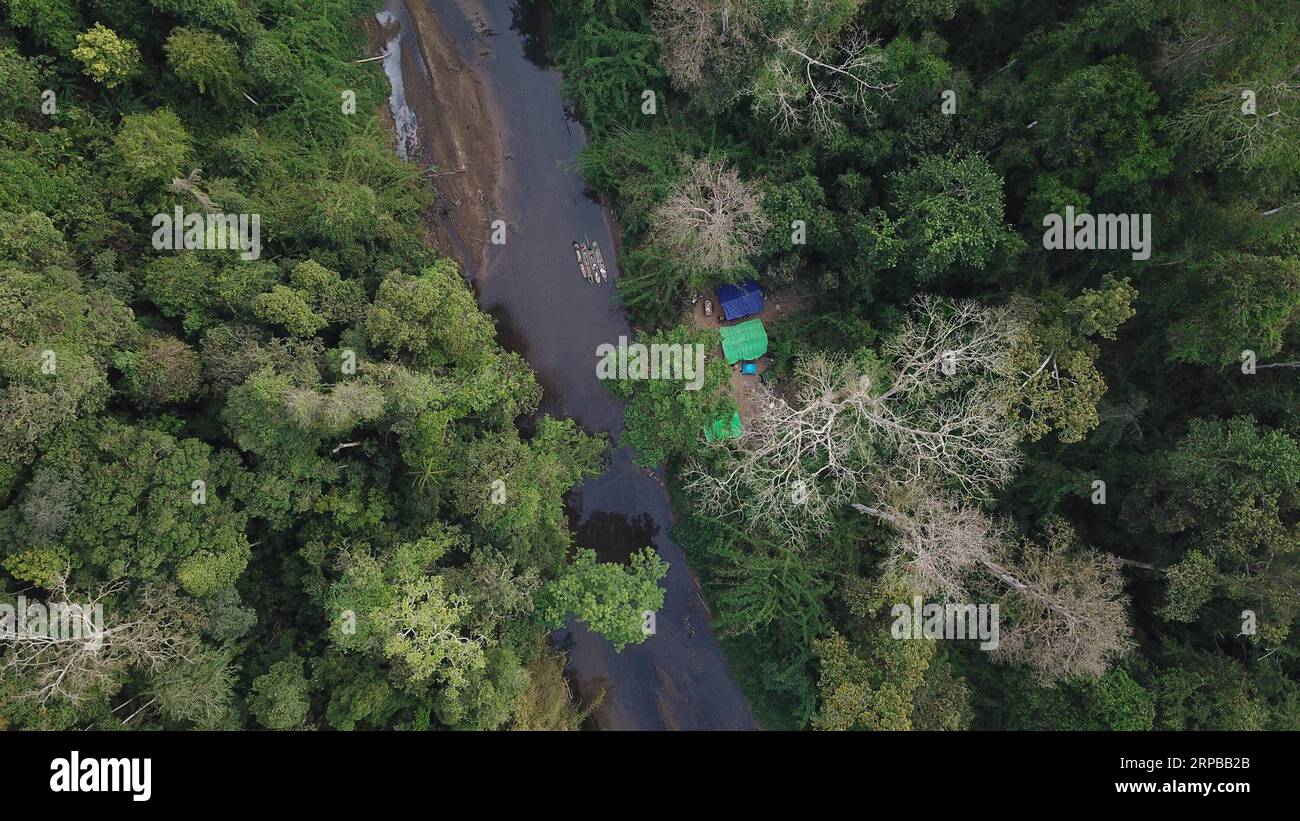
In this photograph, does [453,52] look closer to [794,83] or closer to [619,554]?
[794,83]

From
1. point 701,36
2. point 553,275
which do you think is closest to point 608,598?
point 553,275

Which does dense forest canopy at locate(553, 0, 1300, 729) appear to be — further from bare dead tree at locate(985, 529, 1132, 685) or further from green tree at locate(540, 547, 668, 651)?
green tree at locate(540, 547, 668, 651)

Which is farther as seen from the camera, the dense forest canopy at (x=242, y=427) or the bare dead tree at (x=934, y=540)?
the bare dead tree at (x=934, y=540)

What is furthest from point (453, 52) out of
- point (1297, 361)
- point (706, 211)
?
point (1297, 361)

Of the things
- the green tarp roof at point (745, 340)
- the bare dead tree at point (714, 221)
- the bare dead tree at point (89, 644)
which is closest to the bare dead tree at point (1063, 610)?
the green tarp roof at point (745, 340)

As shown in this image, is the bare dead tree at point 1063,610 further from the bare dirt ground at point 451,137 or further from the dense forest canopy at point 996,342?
the bare dirt ground at point 451,137

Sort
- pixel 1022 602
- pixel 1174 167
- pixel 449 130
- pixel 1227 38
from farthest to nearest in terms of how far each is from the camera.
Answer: pixel 449 130
pixel 1022 602
pixel 1174 167
pixel 1227 38

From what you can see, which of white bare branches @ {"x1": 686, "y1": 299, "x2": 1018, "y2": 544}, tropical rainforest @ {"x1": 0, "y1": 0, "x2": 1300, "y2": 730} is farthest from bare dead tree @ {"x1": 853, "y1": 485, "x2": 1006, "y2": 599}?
white bare branches @ {"x1": 686, "y1": 299, "x2": 1018, "y2": 544}
